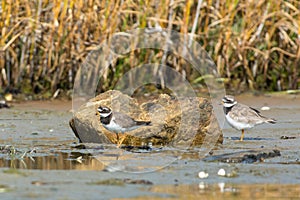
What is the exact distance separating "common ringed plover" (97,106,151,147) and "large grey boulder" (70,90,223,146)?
18cm

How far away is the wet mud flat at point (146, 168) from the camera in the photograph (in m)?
6.09

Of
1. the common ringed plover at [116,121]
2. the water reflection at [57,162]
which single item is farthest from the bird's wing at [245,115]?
the water reflection at [57,162]

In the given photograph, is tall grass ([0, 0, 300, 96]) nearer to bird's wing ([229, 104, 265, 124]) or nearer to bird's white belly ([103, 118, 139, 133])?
bird's wing ([229, 104, 265, 124])

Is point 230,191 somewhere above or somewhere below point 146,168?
above

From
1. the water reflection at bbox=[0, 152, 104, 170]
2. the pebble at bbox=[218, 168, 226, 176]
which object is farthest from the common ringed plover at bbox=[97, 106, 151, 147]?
the pebble at bbox=[218, 168, 226, 176]

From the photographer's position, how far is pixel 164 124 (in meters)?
8.88

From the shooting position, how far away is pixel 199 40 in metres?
13.0

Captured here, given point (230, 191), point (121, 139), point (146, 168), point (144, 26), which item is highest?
point (144, 26)

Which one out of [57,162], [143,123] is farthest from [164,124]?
[57,162]

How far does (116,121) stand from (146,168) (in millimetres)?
1450

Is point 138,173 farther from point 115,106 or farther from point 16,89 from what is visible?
point 16,89

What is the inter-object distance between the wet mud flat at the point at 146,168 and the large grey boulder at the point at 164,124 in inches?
8.8

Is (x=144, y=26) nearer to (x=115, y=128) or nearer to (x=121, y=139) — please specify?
(x=121, y=139)

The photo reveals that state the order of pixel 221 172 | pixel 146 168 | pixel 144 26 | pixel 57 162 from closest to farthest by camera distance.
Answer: pixel 221 172 < pixel 146 168 < pixel 57 162 < pixel 144 26
